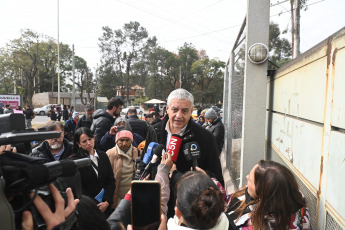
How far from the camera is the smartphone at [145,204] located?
4.52 feet

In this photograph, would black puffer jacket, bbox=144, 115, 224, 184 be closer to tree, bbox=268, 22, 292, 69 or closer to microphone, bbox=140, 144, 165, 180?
microphone, bbox=140, 144, 165, 180

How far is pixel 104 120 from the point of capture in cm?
505

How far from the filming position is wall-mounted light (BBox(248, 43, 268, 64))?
3.35 m

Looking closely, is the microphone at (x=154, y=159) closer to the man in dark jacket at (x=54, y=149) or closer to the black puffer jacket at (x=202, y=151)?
the black puffer jacket at (x=202, y=151)

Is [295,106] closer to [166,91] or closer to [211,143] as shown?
[211,143]

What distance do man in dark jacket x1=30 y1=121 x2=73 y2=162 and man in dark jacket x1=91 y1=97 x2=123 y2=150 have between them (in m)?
0.99

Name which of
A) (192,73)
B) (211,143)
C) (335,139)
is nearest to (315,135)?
(335,139)

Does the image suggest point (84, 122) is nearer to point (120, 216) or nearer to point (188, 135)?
point (188, 135)

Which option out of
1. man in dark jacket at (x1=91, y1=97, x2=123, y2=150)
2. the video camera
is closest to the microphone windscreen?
the video camera

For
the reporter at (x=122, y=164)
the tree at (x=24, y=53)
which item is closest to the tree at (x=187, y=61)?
the tree at (x=24, y=53)

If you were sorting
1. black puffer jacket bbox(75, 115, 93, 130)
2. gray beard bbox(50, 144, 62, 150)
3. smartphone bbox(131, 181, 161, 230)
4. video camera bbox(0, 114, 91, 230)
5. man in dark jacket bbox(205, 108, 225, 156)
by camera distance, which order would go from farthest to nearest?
black puffer jacket bbox(75, 115, 93, 130) → man in dark jacket bbox(205, 108, 225, 156) → gray beard bbox(50, 144, 62, 150) → smartphone bbox(131, 181, 161, 230) → video camera bbox(0, 114, 91, 230)

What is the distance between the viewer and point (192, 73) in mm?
52719

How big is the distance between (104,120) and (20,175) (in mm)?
4197

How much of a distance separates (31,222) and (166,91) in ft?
178
